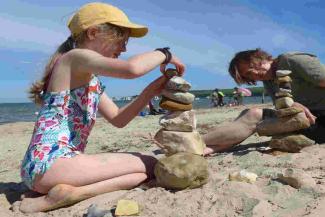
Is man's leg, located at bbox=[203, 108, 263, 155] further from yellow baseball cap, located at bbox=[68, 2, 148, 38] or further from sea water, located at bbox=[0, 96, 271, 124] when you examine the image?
sea water, located at bbox=[0, 96, 271, 124]

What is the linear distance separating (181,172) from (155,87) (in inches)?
37.3

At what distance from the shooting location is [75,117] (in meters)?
3.70

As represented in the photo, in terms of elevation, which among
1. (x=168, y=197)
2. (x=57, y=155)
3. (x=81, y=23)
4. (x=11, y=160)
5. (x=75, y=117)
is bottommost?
(x=11, y=160)

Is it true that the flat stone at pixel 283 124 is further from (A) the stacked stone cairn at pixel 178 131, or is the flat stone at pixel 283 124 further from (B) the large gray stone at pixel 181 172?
(B) the large gray stone at pixel 181 172

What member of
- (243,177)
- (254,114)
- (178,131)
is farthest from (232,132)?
(243,177)

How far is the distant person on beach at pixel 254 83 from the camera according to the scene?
542cm

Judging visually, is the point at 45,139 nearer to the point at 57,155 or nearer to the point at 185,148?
the point at 57,155

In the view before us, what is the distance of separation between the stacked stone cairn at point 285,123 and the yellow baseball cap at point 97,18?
207cm

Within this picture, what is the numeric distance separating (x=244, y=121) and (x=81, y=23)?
106 inches

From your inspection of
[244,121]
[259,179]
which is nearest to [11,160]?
[244,121]

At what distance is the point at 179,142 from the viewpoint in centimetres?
390

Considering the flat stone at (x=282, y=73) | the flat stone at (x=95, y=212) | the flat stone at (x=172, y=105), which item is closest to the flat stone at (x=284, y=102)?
the flat stone at (x=282, y=73)

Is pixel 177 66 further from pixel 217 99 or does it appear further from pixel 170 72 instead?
pixel 217 99

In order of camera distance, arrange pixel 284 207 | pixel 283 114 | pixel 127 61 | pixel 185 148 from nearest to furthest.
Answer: pixel 284 207 < pixel 127 61 < pixel 185 148 < pixel 283 114
